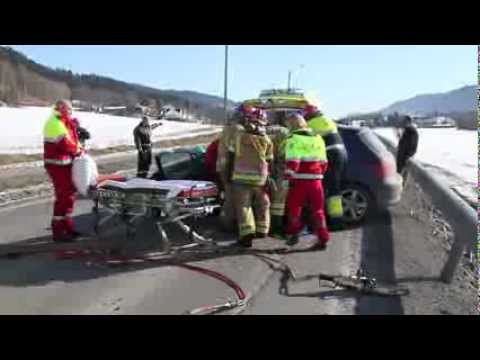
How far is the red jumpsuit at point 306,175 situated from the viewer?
723 cm

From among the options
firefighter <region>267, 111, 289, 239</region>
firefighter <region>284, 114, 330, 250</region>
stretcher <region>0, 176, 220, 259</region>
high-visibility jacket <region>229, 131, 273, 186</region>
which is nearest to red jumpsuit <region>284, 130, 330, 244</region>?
firefighter <region>284, 114, 330, 250</region>

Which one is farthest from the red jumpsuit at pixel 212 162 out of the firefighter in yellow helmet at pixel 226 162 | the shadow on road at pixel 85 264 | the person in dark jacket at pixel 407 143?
the person in dark jacket at pixel 407 143

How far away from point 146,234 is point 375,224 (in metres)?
3.47

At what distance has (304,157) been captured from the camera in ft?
23.9

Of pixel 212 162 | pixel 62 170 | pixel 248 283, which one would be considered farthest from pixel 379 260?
pixel 62 170

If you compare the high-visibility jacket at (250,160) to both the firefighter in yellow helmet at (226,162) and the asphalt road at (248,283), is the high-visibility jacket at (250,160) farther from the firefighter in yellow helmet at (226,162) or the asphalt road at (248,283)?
the asphalt road at (248,283)

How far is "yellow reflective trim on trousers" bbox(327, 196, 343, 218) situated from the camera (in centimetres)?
806

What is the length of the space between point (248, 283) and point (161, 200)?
1.63 meters

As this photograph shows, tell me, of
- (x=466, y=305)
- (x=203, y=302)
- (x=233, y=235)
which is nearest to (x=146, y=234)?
(x=233, y=235)
